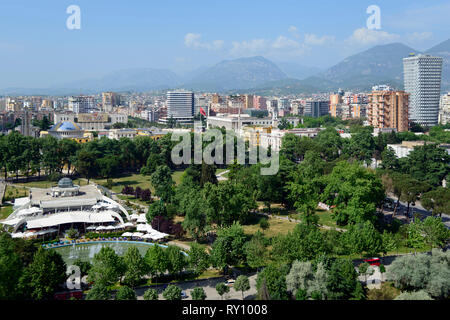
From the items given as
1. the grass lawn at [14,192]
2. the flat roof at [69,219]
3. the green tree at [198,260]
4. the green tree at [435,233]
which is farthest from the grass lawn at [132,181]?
the green tree at [435,233]

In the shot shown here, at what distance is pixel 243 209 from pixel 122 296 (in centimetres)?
995

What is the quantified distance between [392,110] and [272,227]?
33240mm

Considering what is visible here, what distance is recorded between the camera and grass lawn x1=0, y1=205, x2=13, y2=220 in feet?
71.9

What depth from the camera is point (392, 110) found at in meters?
48.0

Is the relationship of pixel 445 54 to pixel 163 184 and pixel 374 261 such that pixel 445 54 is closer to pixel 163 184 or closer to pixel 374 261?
pixel 163 184

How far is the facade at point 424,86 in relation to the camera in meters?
57.9

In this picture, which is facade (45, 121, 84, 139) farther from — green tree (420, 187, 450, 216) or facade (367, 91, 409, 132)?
green tree (420, 187, 450, 216)

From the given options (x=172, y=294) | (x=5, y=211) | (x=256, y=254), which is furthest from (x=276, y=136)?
(x=172, y=294)

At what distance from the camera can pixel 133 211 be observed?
76.2ft

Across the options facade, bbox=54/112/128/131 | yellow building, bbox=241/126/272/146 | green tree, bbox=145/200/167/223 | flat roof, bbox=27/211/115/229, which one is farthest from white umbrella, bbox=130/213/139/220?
facade, bbox=54/112/128/131

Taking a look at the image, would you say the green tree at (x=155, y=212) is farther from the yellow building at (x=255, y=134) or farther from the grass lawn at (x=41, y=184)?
the yellow building at (x=255, y=134)

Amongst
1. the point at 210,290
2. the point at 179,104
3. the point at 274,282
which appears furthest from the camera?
the point at 179,104

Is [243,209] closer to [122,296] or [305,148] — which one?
[122,296]

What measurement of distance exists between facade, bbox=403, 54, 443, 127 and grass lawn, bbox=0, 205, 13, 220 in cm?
5224
